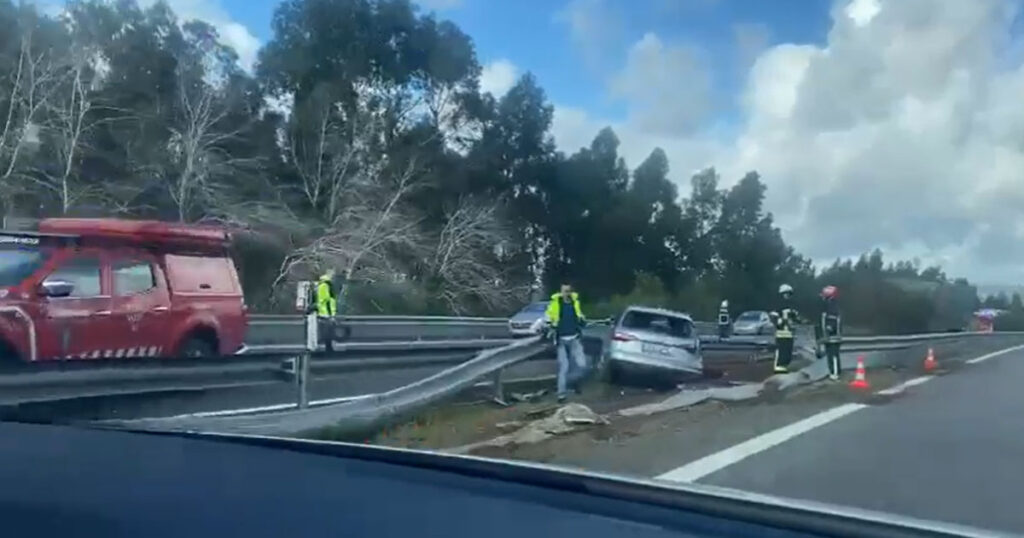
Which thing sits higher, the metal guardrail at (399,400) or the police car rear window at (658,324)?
the police car rear window at (658,324)

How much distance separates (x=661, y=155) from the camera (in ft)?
7.95

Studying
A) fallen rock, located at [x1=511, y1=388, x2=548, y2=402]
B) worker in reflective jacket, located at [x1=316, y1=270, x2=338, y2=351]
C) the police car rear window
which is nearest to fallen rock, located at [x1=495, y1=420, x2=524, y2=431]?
fallen rock, located at [x1=511, y1=388, x2=548, y2=402]

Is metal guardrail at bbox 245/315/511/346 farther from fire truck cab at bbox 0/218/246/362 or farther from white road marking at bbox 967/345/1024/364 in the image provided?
white road marking at bbox 967/345/1024/364

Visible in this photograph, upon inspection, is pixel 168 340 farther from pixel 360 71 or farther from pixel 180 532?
pixel 180 532

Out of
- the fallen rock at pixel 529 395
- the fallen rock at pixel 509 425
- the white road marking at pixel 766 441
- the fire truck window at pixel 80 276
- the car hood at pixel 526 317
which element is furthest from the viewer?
the fallen rock at pixel 529 395

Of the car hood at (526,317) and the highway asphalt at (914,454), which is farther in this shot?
the car hood at (526,317)

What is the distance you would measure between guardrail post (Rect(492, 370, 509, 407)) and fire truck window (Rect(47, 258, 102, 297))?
1207 mm

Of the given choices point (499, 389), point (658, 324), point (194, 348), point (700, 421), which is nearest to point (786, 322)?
point (658, 324)

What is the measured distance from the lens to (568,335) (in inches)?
128

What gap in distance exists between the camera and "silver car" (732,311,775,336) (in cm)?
249

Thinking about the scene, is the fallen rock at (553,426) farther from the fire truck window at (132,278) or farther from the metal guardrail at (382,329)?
the fire truck window at (132,278)

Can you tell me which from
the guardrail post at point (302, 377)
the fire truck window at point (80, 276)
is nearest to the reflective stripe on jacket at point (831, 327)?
the guardrail post at point (302, 377)

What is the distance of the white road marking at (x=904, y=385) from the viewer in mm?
3596

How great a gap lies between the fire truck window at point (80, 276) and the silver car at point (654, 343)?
1469 mm
